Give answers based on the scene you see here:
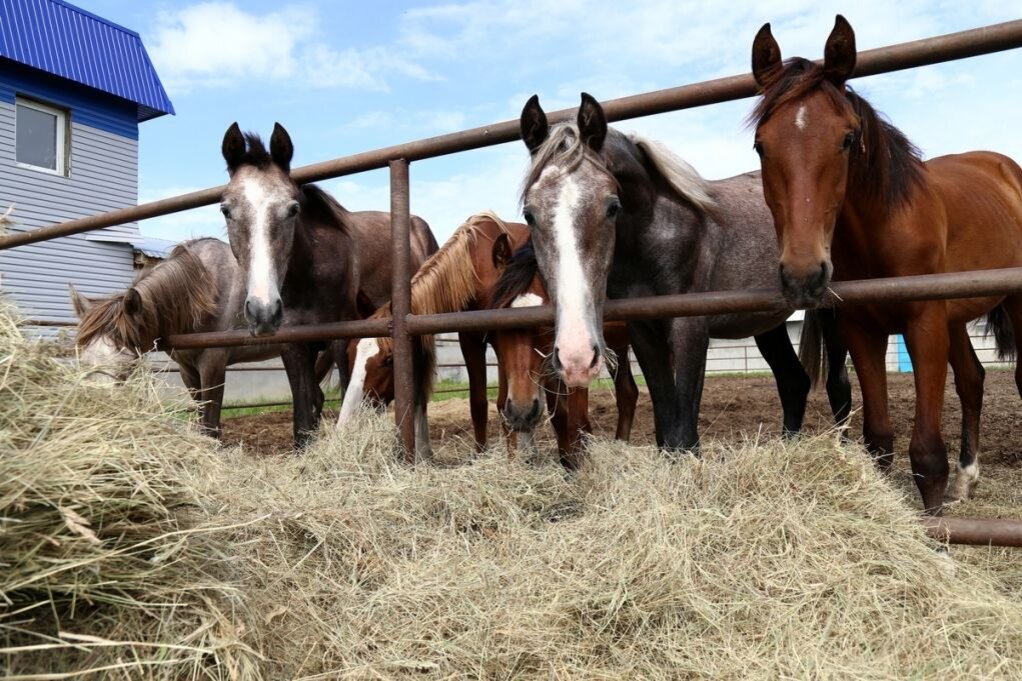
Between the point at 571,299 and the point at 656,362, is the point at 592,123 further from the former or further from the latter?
the point at 656,362

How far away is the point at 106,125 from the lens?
14.7 m

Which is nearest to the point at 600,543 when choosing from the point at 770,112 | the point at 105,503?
the point at 105,503

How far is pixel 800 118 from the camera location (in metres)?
2.26

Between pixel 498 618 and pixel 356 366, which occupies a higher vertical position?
pixel 356 366

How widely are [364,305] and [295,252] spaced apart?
775mm

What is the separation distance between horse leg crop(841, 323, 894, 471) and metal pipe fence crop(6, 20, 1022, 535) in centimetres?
80

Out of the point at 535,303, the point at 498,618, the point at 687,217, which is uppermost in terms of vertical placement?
the point at 687,217

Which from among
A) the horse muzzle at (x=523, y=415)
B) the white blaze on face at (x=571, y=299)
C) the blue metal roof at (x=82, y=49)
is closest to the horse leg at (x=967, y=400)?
the horse muzzle at (x=523, y=415)

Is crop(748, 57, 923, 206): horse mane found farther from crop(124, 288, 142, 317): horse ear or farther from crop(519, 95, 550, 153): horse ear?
crop(124, 288, 142, 317): horse ear

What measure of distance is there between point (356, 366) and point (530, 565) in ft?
8.29

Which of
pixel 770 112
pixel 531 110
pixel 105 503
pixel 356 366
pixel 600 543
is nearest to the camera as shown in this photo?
pixel 105 503

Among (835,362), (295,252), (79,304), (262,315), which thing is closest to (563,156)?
(262,315)

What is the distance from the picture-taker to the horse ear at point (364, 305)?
4.64m

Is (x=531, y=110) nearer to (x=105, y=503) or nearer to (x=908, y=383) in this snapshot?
(x=105, y=503)
